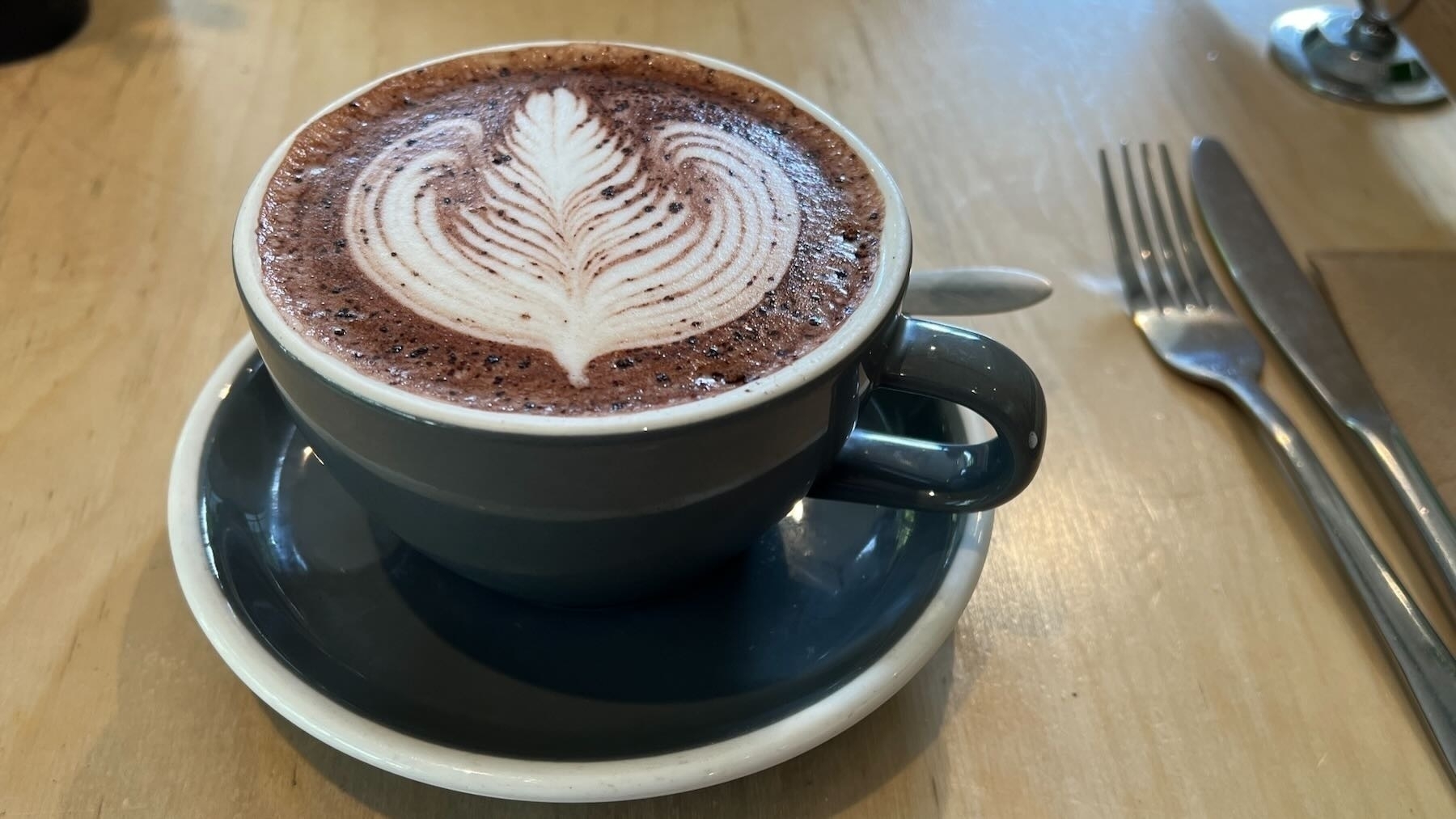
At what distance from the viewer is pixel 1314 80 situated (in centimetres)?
119

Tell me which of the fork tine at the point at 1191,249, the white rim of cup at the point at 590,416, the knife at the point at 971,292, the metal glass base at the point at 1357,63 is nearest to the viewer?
the white rim of cup at the point at 590,416

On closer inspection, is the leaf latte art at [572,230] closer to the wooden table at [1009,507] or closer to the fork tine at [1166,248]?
the wooden table at [1009,507]

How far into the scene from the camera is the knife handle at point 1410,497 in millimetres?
670

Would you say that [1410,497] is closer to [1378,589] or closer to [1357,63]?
[1378,589]

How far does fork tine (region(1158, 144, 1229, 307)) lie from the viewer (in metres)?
0.88

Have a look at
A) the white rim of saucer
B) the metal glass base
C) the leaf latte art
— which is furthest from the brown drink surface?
the metal glass base

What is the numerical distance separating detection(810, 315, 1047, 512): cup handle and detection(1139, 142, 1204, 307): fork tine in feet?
1.30

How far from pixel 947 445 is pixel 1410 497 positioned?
1.18 feet

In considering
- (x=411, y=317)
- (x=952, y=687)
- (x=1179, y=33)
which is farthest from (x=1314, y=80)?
(x=411, y=317)

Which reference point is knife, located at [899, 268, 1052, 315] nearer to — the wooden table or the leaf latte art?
the wooden table

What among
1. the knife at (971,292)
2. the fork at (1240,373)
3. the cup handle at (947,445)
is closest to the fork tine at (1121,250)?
the fork at (1240,373)

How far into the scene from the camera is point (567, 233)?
23.1 inches

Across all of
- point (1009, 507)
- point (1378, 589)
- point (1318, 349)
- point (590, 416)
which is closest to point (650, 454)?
point (590, 416)

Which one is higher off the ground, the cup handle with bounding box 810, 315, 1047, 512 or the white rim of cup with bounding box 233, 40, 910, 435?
the white rim of cup with bounding box 233, 40, 910, 435
